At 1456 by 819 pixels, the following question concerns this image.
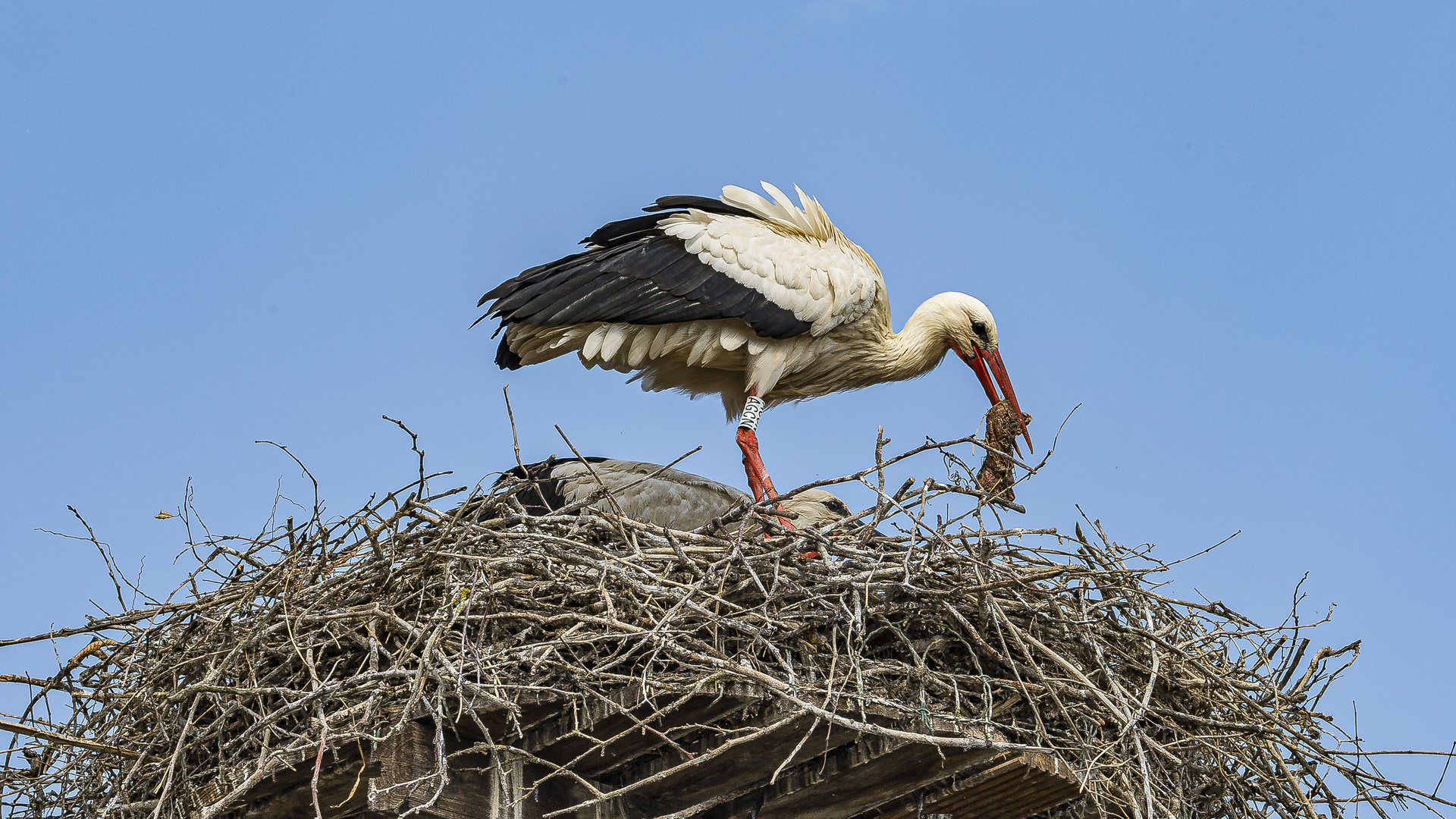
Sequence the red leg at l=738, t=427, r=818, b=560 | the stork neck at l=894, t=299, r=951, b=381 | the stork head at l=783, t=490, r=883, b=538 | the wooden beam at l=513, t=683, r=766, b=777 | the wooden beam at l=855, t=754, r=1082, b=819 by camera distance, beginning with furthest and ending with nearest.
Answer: the stork neck at l=894, t=299, r=951, b=381 < the red leg at l=738, t=427, r=818, b=560 < the stork head at l=783, t=490, r=883, b=538 < the wooden beam at l=855, t=754, r=1082, b=819 < the wooden beam at l=513, t=683, r=766, b=777

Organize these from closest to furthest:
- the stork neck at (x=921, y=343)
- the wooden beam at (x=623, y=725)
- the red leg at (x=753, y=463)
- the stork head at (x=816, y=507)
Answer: the wooden beam at (x=623, y=725) < the stork head at (x=816, y=507) < the red leg at (x=753, y=463) < the stork neck at (x=921, y=343)

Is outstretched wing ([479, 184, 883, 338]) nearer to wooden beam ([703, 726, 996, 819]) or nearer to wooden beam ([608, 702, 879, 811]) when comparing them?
wooden beam ([608, 702, 879, 811])

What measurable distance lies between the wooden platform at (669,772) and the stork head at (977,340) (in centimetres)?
321

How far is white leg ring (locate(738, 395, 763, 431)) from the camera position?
6.85 metres

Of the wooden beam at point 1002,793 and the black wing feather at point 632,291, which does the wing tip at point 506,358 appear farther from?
the wooden beam at point 1002,793

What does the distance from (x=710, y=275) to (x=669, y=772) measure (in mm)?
2780

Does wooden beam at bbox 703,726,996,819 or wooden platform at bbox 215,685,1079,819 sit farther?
wooden beam at bbox 703,726,996,819

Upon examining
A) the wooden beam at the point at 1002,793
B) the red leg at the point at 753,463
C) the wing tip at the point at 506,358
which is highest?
the wing tip at the point at 506,358

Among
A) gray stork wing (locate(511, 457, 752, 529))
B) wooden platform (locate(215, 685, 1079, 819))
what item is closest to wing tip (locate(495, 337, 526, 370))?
gray stork wing (locate(511, 457, 752, 529))

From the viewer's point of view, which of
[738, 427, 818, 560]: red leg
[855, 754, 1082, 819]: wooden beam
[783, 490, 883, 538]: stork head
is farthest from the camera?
[738, 427, 818, 560]: red leg

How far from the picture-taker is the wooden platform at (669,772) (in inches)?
165

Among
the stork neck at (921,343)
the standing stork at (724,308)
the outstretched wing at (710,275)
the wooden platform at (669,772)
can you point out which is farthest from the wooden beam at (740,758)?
the stork neck at (921,343)

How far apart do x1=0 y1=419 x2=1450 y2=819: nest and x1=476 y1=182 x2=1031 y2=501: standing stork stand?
164cm

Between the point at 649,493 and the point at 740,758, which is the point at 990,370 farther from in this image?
the point at 740,758
